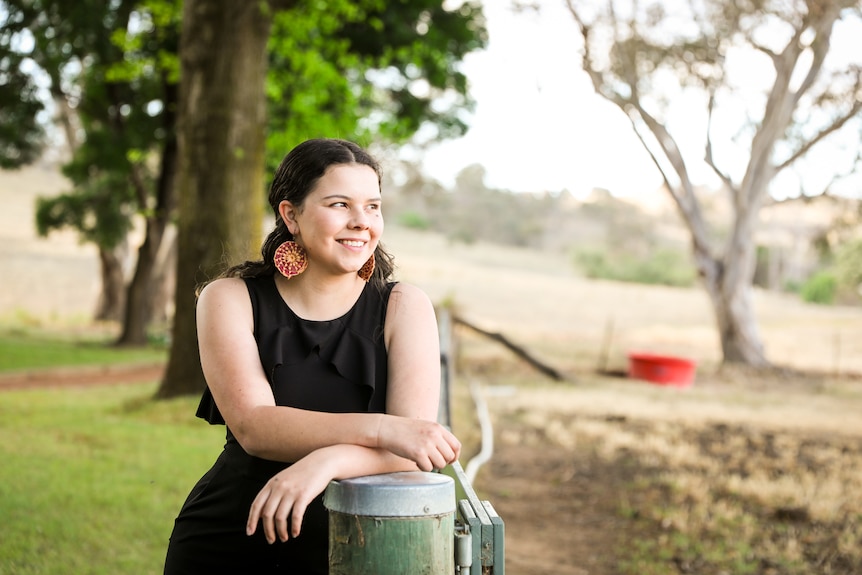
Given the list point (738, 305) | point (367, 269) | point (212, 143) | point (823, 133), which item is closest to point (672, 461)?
point (212, 143)

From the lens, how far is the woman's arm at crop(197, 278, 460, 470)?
212 cm

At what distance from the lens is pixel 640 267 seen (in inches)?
2442

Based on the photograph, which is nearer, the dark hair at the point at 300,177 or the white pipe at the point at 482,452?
the dark hair at the point at 300,177

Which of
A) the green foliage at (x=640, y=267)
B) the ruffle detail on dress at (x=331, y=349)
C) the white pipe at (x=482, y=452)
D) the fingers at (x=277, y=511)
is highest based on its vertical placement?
the green foliage at (x=640, y=267)

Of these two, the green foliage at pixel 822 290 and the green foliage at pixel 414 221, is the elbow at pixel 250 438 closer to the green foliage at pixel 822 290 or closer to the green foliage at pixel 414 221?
the green foliage at pixel 822 290

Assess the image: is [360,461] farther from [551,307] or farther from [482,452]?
[551,307]

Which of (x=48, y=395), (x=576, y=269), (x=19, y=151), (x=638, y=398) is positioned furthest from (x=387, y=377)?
(x=576, y=269)

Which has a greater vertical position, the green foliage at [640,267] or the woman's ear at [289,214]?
the green foliage at [640,267]

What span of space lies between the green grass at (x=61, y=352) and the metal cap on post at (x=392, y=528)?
13674 millimetres

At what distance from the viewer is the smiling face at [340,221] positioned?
2.45 m

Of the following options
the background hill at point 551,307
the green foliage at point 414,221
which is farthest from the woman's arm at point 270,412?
the green foliage at point 414,221

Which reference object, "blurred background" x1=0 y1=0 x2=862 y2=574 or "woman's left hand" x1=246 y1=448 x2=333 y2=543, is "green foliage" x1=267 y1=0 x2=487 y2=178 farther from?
"woman's left hand" x1=246 y1=448 x2=333 y2=543

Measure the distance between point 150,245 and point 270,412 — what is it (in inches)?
723

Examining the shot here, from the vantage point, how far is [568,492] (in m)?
7.74
